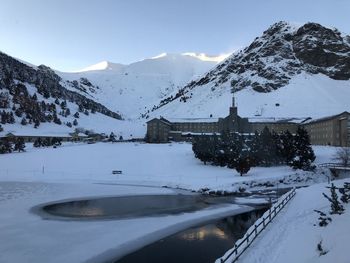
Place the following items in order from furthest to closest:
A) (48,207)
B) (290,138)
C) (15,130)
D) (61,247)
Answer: (15,130)
(290,138)
(48,207)
(61,247)

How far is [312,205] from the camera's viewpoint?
146ft

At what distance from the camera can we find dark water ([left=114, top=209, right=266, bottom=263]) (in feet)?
102

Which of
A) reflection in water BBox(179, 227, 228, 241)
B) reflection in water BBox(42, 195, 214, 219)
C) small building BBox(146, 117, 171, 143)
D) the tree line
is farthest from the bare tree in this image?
small building BBox(146, 117, 171, 143)

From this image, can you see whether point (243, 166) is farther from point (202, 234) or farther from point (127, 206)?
point (202, 234)

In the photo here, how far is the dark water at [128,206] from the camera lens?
49.1 meters

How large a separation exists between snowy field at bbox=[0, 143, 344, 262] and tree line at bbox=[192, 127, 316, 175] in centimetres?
269

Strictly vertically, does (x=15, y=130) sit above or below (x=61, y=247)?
above

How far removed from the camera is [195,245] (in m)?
35.0

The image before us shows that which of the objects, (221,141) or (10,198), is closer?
(10,198)

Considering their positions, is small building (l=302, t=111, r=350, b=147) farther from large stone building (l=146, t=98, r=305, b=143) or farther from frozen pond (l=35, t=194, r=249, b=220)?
frozen pond (l=35, t=194, r=249, b=220)

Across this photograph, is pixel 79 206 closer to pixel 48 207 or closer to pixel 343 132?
pixel 48 207

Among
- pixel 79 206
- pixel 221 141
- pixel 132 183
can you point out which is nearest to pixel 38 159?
pixel 132 183

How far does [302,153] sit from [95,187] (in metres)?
45.0

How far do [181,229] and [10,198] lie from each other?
3013 cm
